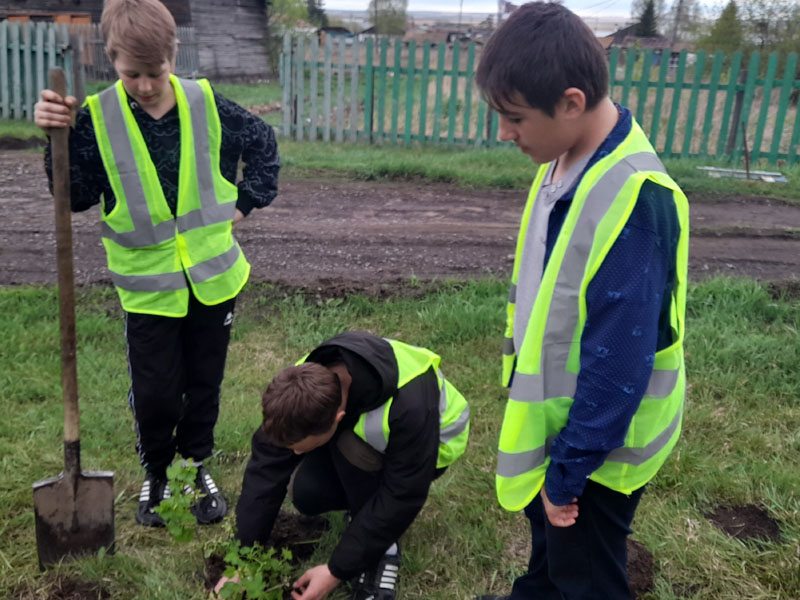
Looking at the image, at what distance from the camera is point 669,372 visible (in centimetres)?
182

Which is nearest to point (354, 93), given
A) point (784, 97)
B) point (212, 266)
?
point (784, 97)

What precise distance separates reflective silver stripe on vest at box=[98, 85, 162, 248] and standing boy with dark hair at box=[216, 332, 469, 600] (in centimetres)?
76

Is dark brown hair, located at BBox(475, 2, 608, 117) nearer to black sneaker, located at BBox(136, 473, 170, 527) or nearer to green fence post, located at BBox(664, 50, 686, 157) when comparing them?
black sneaker, located at BBox(136, 473, 170, 527)

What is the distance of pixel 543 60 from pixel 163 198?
1.56 m

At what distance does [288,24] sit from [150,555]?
101 ft

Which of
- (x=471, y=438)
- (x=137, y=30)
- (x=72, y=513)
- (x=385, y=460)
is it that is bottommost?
(x=471, y=438)

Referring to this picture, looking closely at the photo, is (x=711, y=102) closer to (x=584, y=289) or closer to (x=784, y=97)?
(x=784, y=97)

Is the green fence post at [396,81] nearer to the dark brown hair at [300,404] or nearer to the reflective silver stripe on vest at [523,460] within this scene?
the dark brown hair at [300,404]

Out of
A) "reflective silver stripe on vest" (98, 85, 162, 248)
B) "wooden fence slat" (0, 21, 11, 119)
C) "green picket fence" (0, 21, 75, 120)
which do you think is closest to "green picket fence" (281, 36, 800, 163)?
"green picket fence" (0, 21, 75, 120)

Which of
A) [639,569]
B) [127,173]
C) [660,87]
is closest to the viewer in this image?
[127,173]

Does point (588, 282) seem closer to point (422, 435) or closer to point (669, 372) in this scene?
point (669, 372)

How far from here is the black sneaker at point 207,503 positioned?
306 cm

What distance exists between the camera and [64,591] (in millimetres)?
2631

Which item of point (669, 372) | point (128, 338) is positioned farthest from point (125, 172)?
point (669, 372)
